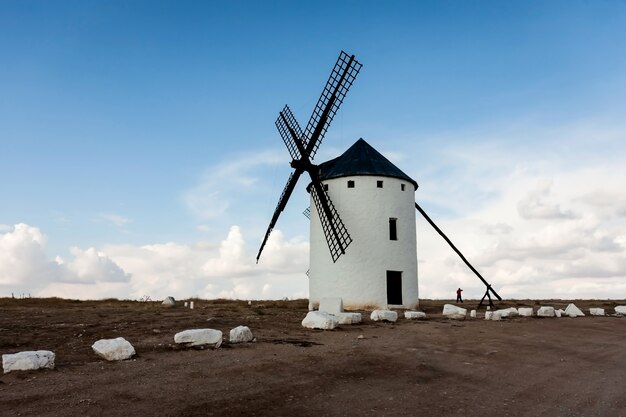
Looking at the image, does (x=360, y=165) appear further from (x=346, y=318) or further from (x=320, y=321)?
(x=320, y=321)

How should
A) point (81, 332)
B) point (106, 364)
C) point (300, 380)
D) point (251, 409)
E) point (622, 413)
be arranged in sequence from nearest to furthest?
1. point (251, 409)
2. point (622, 413)
3. point (300, 380)
4. point (106, 364)
5. point (81, 332)

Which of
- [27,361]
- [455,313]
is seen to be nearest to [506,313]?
[455,313]

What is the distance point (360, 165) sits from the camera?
1111 inches

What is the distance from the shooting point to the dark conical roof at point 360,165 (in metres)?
27.9

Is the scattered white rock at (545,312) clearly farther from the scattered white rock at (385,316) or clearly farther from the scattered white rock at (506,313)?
the scattered white rock at (385,316)

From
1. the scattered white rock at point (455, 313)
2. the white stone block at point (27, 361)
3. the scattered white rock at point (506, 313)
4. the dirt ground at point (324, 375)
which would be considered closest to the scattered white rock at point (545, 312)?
the scattered white rock at point (506, 313)

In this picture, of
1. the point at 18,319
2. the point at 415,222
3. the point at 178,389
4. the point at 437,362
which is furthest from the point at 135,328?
the point at 415,222

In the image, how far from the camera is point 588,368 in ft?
41.9

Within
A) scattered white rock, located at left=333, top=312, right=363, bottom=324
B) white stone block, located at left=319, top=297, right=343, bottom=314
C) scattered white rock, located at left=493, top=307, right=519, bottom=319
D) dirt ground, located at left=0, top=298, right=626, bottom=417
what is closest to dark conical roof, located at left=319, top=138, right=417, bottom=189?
white stone block, located at left=319, top=297, right=343, bottom=314

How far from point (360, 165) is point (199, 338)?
55.1 ft

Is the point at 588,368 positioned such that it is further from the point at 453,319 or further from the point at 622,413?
the point at 453,319

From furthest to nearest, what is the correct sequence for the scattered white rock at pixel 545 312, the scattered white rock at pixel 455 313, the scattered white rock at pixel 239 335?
the scattered white rock at pixel 545 312
the scattered white rock at pixel 455 313
the scattered white rock at pixel 239 335

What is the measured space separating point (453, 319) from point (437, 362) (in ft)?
35.0

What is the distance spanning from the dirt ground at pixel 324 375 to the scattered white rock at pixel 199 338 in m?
0.28
